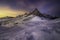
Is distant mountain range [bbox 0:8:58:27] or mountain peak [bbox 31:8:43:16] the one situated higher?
mountain peak [bbox 31:8:43:16]

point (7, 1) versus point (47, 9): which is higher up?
point (7, 1)

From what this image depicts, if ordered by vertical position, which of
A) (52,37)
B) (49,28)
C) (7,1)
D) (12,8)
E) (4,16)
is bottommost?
(52,37)

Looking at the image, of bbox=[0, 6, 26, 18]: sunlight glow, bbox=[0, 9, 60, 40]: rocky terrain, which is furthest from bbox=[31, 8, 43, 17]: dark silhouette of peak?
bbox=[0, 6, 26, 18]: sunlight glow

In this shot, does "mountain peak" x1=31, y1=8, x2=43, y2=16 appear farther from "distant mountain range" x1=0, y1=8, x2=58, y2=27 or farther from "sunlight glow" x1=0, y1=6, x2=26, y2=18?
"sunlight glow" x1=0, y1=6, x2=26, y2=18

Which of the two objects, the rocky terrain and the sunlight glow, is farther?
the sunlight glow

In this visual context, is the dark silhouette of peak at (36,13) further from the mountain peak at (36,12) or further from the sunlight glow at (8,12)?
the sunlight glow at (8,12)

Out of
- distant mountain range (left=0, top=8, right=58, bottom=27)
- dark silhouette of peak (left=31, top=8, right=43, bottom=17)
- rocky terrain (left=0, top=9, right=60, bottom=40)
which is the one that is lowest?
rocky terrain (left=0, top=9, right=60, bottom=40)

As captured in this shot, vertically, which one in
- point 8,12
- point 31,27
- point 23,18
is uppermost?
point 8,12

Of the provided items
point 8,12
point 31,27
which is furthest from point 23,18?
point 8,12

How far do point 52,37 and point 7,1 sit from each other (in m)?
1.15

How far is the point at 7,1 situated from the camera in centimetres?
233

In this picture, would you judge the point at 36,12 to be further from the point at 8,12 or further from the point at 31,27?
the point at 8,12

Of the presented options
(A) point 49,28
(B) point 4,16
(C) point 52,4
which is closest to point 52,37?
(A) point 49,28

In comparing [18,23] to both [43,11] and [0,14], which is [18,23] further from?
[43,11]
